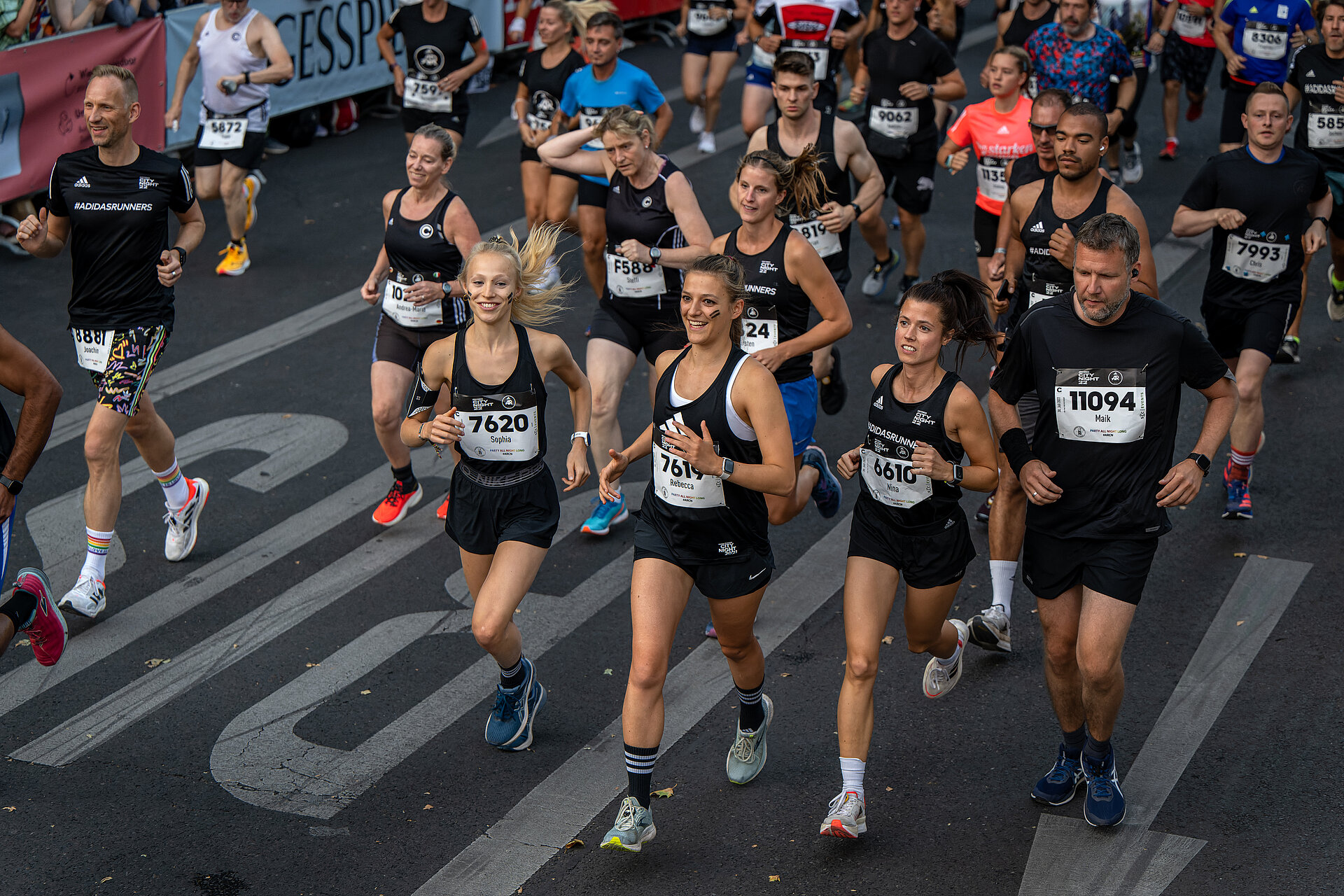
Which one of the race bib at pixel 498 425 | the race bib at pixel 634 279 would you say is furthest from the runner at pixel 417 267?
the race bib at pixel 498 425

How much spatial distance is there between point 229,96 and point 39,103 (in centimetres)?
176

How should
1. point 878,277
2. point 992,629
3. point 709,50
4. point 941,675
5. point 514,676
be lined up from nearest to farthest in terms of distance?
point 514,676
point 941,675
point 992,629
point 878,277
point 709,50

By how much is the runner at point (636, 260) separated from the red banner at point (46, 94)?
6132 millimetres

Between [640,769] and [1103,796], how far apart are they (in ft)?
5.29

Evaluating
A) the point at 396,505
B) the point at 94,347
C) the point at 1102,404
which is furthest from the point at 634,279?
the point at 1102,404

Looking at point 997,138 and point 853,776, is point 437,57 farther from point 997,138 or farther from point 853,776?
point 853,776

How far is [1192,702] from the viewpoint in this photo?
18.6 feet

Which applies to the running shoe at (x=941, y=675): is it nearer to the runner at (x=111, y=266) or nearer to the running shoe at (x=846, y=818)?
the running shoe at (x=846, y=818)

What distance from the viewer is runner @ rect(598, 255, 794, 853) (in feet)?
15.3

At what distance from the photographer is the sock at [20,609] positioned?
5.18 m

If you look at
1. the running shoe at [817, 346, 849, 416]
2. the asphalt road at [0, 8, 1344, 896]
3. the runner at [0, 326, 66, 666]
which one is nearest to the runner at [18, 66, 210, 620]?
the asphalt road at [0, 8, 1344, 896]

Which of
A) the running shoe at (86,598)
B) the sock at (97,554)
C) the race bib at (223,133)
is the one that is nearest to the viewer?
the running shoe at (86,598)

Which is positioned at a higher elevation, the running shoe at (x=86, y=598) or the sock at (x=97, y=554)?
the sock at (x=97, y=554)

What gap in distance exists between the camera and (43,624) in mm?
5355
